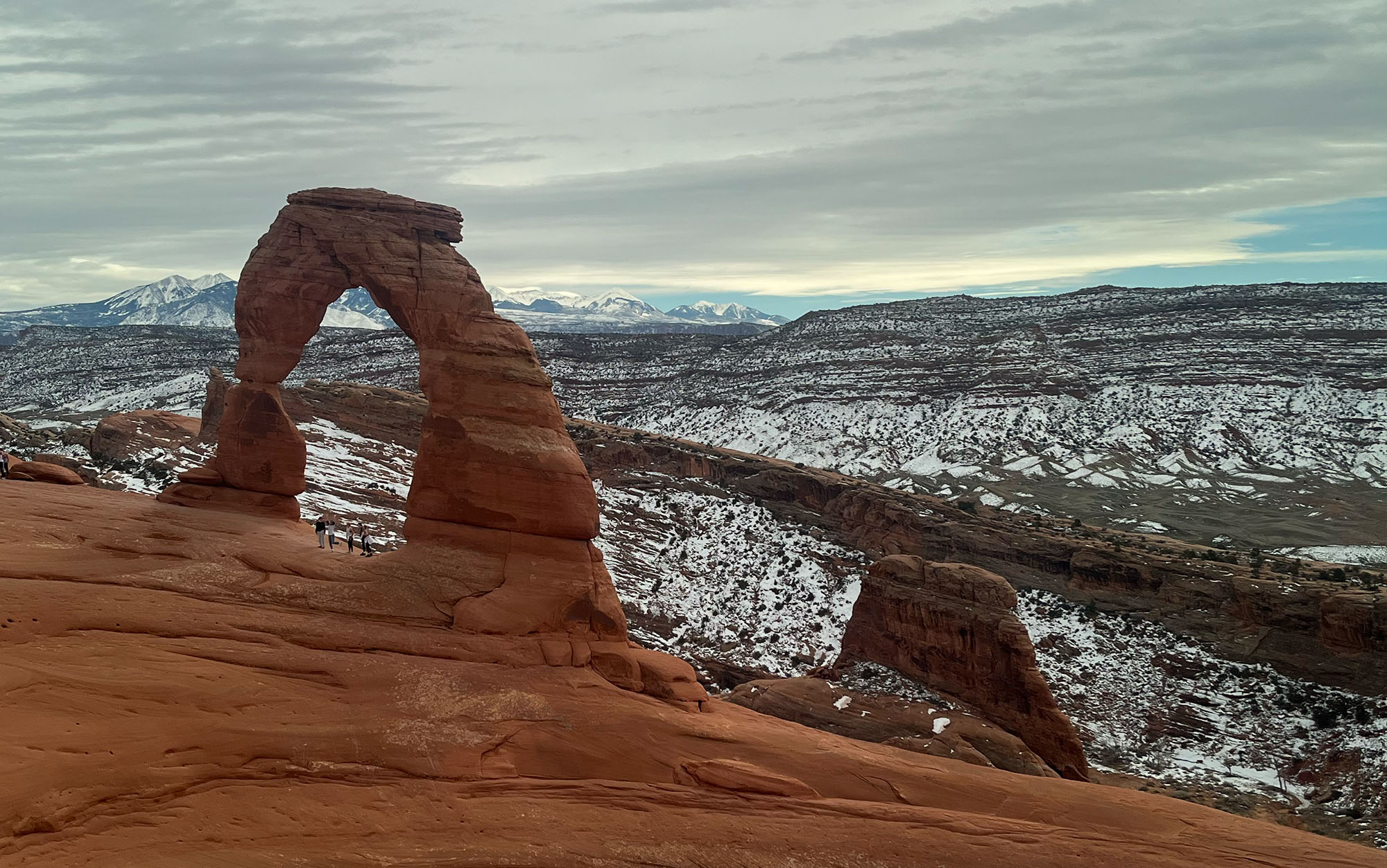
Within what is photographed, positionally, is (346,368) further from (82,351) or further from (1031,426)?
(1031,426)

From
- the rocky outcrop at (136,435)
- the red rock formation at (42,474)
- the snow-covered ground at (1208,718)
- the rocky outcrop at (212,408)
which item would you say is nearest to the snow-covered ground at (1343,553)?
the snow-covered ground at (1208,718)

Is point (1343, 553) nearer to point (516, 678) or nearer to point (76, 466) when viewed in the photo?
point (516, 678)

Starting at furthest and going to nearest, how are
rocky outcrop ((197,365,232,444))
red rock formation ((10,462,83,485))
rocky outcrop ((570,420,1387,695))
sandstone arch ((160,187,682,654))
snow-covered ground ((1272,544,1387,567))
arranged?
snow-covered ground ((1272,544,1387,567)), rocky outcrop ((197,365,232,444)), rocky outcrop ((570,420,1387,695)), red rock formation ((10,462,83,485)), sandstone arch ((160,187,682,654))

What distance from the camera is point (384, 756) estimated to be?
1410 centimetres

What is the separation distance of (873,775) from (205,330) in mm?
172352

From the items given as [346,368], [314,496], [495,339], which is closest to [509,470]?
[495,339]

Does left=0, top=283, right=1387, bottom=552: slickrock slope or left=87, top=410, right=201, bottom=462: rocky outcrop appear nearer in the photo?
left=87, top=410, right=201, bottom=462: rocky outcrop

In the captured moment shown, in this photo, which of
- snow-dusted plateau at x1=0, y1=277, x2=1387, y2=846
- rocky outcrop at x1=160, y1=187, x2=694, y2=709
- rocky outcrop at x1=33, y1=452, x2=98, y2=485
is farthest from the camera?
snow-dusted plateau at x1=0, y1=277, x2=1387, y2=846

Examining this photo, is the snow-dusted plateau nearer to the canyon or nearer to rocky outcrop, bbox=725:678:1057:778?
the canyon

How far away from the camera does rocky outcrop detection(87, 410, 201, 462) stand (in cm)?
4281

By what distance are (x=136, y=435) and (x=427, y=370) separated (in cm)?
3177

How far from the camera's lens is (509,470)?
20.8 meters

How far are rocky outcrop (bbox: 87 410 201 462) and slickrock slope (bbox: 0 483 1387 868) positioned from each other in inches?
1015

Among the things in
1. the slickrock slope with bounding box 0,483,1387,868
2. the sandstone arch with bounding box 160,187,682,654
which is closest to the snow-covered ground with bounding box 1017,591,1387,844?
the slickrock slope with bounding box 0,483,1387,868
